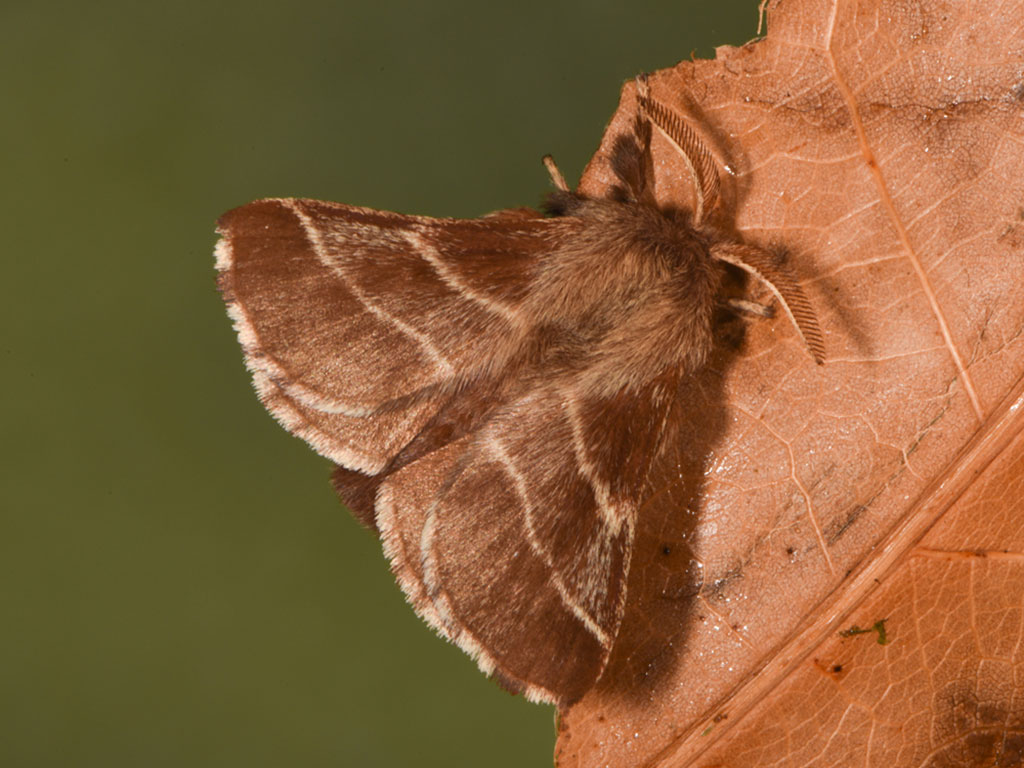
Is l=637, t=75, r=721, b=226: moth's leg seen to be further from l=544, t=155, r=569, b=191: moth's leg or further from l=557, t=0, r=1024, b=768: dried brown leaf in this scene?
l=544, t=155, r=569, b=191: moth's leg

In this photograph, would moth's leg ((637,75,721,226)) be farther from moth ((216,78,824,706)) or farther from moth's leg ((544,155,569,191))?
moth's leg ((544,155,569,191))

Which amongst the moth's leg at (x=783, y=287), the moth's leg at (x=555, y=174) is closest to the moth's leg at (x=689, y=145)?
the moth's leg at (x=783, y=287)

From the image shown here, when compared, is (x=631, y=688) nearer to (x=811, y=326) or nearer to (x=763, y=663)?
(x=763, y=663)

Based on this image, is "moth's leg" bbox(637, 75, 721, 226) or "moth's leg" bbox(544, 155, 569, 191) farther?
"moth's leg" bbox(544, 155, 569, 191)

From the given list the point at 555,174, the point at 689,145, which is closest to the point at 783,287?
the point at 689,145

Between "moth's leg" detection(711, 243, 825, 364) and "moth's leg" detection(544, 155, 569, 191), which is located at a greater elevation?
"moth's leg" detection(544, 155, 569, 191)

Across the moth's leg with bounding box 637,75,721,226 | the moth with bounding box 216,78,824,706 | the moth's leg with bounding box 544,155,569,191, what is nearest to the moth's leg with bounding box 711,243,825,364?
the moth with bounding box 216,78,824,706

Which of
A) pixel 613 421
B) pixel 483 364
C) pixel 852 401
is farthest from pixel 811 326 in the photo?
pixel 483 364
